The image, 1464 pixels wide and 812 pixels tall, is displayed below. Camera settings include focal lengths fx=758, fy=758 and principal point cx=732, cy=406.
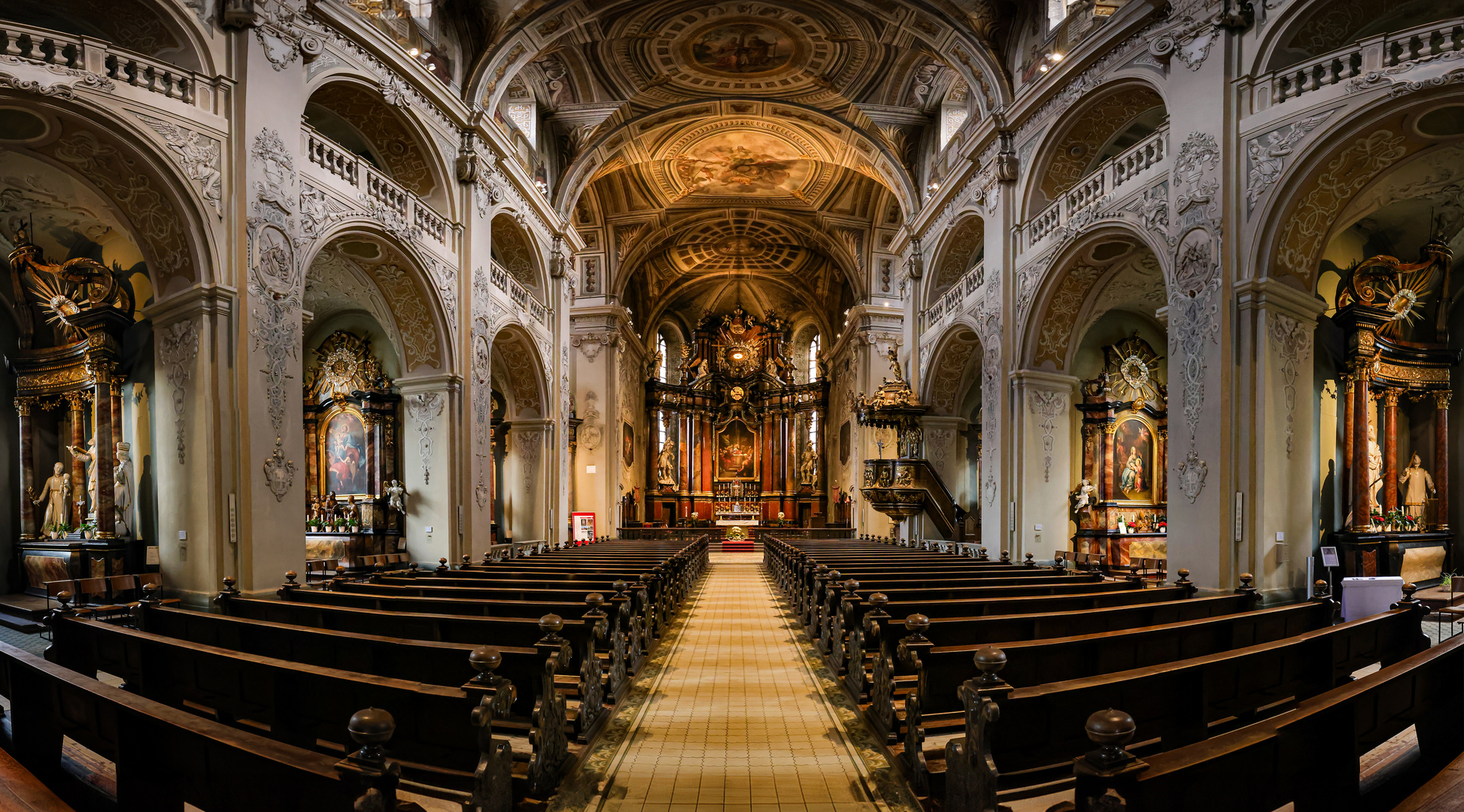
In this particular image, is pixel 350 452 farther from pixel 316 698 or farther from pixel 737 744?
pixel 737 744

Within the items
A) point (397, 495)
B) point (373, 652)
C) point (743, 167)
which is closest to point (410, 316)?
point (397, 495)

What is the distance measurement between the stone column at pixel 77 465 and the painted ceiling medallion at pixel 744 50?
13297 mm

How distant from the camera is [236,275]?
8.88 metres

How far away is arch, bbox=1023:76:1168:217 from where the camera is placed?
37.3 ft

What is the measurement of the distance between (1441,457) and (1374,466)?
1.58 m

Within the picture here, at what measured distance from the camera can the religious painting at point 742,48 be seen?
55.4 feet

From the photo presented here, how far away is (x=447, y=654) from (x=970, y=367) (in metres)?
16.6

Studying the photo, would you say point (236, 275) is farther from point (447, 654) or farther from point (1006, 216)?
point (1006, 216)

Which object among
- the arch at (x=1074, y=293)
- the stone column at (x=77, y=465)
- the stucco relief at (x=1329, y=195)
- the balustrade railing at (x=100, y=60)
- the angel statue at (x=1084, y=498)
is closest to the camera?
the balustrade railing at (x=100, y=60)

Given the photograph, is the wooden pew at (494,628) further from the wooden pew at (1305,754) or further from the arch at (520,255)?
the arch at (520,255)

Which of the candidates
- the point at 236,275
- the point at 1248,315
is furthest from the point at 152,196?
the point at 1248,315

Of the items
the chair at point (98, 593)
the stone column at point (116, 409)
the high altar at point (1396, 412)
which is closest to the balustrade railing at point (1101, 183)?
the high altar at point (1396, 412)

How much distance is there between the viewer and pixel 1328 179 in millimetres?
8609

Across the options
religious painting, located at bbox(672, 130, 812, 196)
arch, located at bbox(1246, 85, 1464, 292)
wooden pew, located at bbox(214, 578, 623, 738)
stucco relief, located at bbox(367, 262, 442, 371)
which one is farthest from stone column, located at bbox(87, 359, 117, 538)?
religious painting, located at bbox(672, 130, 812, 196)
